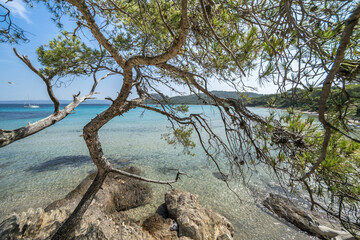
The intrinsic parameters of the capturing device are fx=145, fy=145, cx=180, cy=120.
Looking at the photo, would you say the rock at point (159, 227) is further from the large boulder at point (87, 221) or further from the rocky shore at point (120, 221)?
the large boulder at point (87, 221)

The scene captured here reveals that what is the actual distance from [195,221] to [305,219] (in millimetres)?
3296

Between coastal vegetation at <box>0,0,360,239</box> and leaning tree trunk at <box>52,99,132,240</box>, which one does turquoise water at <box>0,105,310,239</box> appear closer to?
coastal vegetation at <box>0,0,360,239</box>

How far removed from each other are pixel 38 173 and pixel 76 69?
19.4 ft

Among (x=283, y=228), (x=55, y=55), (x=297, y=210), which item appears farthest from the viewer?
(x=297, y=210)

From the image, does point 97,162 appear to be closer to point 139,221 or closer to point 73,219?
point 73,219

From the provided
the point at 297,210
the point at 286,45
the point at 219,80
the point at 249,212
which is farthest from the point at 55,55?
the point at 297,210

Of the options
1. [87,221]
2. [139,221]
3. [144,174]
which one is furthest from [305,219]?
→ [144,174]

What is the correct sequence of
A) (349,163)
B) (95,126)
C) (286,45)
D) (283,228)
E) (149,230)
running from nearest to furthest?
(286,45) < (349,163) < (95,126) < (149,230) < (283,228)

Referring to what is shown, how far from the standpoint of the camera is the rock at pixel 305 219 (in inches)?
135

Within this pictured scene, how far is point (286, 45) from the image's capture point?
1170 mm

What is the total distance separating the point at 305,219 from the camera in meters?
3.93

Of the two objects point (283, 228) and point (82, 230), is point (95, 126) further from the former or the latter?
point (283, 228)

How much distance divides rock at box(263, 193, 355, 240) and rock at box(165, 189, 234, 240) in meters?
1.68

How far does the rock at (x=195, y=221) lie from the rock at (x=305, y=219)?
1676 mm
